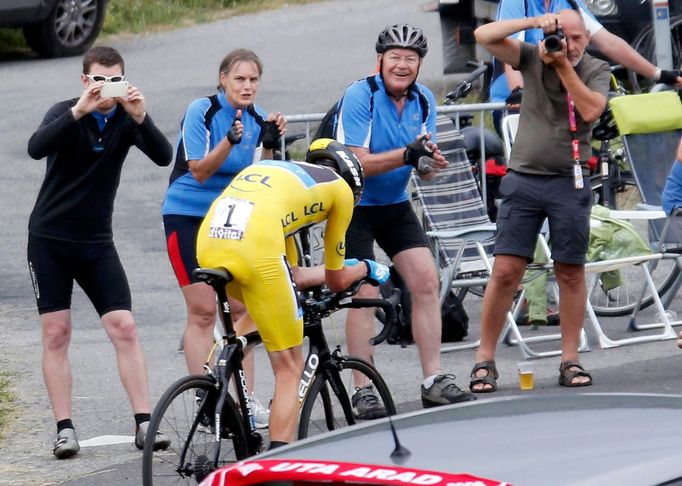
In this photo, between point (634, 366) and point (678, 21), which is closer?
point (634, 366)

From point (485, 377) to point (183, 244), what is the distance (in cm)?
182

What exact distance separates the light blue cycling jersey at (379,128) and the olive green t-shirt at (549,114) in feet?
1.95

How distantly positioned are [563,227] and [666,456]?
4.94 metres

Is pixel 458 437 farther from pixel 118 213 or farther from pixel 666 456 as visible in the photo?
pixel 118 213

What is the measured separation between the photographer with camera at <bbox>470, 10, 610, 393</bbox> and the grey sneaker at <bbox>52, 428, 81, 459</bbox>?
7.23 feet

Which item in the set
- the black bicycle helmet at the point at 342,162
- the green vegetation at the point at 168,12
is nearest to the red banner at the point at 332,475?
the black bicycle helmet at the point at 342,162

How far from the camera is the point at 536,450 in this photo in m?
3.43

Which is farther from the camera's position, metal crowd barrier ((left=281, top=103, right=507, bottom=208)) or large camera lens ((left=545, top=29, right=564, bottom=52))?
metal crowd barrier ((left=281, top=103, right=507, bottom=208))

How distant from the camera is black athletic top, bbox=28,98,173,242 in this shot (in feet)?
23.8

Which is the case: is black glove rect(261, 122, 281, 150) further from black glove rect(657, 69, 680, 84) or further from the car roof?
the car roof

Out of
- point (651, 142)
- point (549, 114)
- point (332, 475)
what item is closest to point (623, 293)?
point (651, 142)

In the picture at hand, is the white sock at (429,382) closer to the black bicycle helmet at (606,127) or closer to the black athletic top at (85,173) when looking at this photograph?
the black athletic top at (85,173)

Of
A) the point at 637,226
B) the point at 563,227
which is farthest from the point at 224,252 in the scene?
the point at 637,226

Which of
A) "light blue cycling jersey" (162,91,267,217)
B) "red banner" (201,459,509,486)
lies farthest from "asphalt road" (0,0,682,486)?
"red banner" (201,459,509,486)
